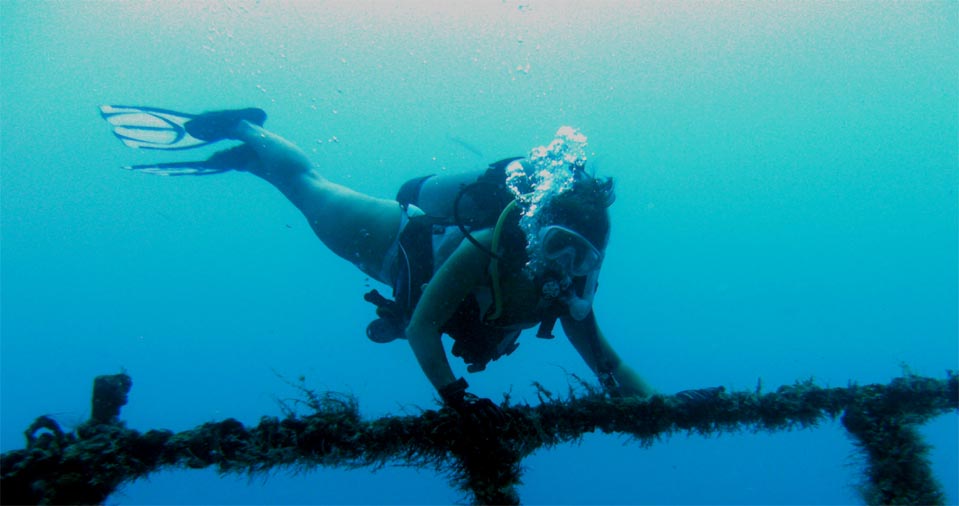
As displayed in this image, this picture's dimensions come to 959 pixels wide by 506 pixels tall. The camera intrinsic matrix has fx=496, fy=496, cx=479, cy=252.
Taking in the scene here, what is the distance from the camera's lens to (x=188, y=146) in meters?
8.10

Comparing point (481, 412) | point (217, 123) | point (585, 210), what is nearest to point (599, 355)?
point (585, 210)

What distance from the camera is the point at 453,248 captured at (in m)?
4.61

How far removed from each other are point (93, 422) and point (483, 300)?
255cm

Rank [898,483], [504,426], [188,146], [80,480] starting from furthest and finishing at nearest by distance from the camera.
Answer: [188,146] < [898,483] < [504,426] < [80,480]

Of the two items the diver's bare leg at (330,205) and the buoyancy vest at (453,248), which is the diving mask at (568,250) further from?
the diver's bare leg at (330,205)

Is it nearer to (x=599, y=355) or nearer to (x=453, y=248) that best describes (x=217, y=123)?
(x=453, y=248)

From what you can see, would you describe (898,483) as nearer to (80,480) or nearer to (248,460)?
(248,460)

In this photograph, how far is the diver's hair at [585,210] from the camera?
3859mm

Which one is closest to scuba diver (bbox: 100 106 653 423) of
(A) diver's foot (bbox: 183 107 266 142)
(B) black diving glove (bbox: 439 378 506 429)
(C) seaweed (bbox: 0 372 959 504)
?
(B) black diving glove (bbox: 439 378 506 429)

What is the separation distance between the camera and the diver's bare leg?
5758 mm

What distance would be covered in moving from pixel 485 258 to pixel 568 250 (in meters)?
0.63

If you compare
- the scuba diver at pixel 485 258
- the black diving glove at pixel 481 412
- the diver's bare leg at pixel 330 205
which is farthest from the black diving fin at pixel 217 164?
the black diving glove at pixel 481 412

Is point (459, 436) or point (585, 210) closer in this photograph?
point (459, 436)

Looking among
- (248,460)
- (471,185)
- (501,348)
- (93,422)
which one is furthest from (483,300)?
(93,422)
